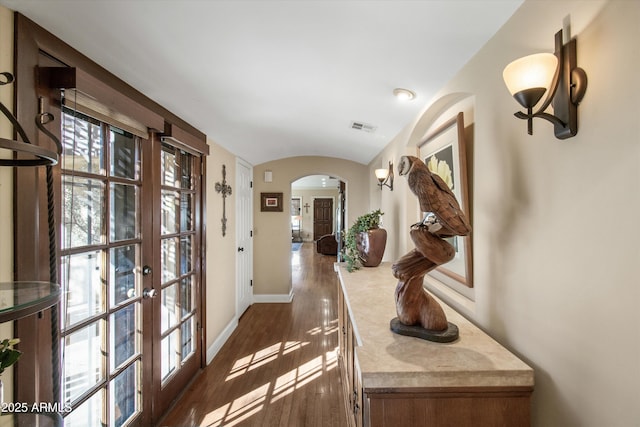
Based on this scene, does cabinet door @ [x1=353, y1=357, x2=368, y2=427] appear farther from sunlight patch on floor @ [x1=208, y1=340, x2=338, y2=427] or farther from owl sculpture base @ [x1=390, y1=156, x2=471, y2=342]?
sunlight patch on floor @ [x1=208, y1=340, x2=338, y2=427]

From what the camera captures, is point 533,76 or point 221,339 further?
point 221,339

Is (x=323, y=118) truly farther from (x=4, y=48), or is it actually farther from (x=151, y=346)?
(x=151, y=346)

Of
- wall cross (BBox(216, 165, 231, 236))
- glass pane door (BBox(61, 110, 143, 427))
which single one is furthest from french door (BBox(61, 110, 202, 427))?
wall cross (BBox(216, 165, 231, 236))

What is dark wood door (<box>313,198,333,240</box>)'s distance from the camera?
12156 millimetres

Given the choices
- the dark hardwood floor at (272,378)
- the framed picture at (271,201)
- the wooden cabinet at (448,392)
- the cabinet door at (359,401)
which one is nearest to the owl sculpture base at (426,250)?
the wooden cabinet at (448,392)

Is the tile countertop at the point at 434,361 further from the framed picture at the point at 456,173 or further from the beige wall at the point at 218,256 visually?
the beige wall at the point at 218,256

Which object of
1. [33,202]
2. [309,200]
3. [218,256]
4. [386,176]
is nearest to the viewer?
[33,202]

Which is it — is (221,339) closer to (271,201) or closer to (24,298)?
(271,201)

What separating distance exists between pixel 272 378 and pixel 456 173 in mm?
2303

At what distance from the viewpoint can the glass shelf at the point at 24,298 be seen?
2.07 feet

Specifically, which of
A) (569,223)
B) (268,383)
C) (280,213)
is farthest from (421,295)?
(280,213)

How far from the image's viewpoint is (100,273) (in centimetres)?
146

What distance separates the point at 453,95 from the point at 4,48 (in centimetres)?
192

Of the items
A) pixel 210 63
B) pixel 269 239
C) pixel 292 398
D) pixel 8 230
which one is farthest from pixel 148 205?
pixel 269 239
